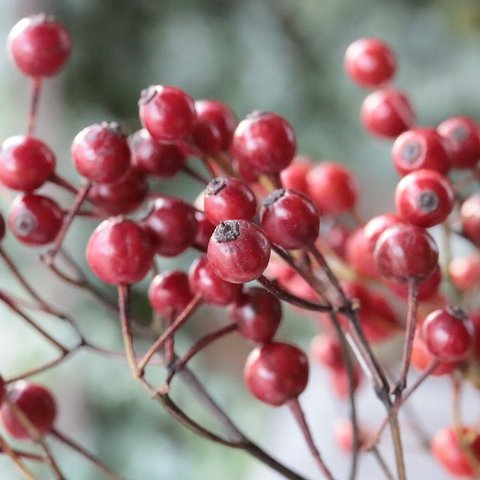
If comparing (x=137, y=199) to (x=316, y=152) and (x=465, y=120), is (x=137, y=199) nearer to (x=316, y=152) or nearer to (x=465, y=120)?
(x=465, y=120)

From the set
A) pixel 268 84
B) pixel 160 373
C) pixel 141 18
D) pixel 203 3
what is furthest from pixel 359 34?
pixel 160 373

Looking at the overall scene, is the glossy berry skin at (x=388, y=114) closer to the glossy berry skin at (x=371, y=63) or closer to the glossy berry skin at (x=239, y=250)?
the glossy berry skin at (x=371, y=63)

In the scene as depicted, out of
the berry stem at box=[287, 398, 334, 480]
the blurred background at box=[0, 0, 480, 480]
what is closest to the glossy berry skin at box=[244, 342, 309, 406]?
the berry stem at box=[287, 398, 334, 480]

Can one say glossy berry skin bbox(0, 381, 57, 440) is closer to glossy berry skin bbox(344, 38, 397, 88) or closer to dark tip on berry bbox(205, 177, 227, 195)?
dark tip on berry bbox(205, 177, 227, 195)

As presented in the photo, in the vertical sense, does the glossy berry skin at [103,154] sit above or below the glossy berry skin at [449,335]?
above

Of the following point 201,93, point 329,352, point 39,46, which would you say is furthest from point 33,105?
point 201,93

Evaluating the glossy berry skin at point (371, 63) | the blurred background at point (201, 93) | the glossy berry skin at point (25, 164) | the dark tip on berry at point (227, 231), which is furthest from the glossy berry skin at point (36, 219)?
the blurred background at point (201, 93)

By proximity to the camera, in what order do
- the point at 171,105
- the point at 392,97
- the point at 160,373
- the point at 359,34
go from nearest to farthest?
1. the point at 171,105
2. the point at 392,97
3. the point at 160,373
4. the point at 359,34
